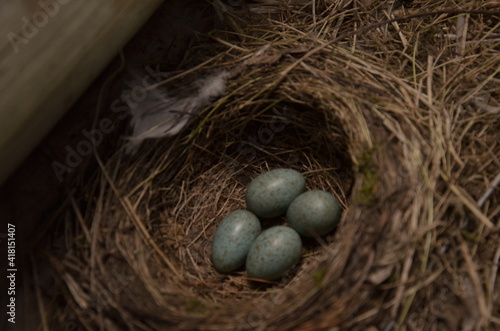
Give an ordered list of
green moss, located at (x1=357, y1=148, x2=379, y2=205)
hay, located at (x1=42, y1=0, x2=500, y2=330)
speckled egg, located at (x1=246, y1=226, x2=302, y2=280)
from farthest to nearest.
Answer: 1. speckled egg, located at (x1=246, y1=226, x2=302, y2=280)
2. green moss, located at (x1=357, y1=148, x2=379, y2=205)
3. hay, located at (x1=42, y1=0, x2=500, y2=330)

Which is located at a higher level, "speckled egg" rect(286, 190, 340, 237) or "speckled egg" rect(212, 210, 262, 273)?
"speckled egg" rect(212, 210, 262, 273)

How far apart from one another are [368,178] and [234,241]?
2.19ft

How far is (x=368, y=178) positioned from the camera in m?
1.76

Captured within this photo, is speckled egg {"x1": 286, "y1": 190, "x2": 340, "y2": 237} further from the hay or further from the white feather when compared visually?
the white feather

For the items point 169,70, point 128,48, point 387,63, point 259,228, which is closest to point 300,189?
point 259,228

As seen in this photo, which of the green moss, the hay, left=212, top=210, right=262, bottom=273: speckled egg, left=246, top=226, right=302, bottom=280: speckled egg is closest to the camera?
the hay

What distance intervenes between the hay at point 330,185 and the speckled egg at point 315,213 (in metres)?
0.10

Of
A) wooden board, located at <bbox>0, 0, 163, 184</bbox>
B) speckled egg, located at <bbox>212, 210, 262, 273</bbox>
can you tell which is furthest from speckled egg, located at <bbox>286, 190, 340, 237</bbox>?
wooden board, located at <bbox>0, 0, 163, 184</bbox>

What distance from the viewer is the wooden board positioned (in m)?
1.70

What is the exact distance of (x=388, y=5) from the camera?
2.35 metres

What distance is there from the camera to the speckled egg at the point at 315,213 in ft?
6.32

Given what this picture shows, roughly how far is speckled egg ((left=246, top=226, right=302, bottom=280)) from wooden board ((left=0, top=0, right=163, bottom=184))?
109 centimetres

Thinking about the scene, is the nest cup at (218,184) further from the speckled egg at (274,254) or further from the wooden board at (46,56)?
the wooden board at (46,56)

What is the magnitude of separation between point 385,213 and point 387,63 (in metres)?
0.86
